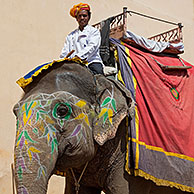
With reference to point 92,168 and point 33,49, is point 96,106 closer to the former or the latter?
point 92,168

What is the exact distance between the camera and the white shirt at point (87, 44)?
3.42m

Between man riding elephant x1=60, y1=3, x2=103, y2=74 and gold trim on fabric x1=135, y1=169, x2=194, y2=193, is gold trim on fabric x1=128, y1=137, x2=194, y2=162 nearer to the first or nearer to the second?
gold trim on fabric x1=135, y1=169, x2=194, y2=193

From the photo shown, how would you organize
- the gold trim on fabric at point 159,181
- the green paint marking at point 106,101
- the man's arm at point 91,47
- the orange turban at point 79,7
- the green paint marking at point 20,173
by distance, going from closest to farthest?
the green paint marking at point 20,173 < the green paint marking at point 106,101 < the gold trim on fabric at point 159,181 < the man's arm at point 91,47 < the orange turban at point 79,7

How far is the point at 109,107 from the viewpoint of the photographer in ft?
10.3

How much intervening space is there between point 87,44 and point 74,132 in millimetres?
911

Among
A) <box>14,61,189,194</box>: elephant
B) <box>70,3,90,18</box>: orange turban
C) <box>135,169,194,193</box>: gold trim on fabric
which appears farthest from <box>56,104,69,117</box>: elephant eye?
<box>70,3,90,18</box>: orange turban

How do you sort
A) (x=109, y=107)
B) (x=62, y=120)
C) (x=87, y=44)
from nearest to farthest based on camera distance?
(x=62, y=120), (x=109, y=107), (x=87, y=44)

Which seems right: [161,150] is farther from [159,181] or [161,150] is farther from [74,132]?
[74,132]

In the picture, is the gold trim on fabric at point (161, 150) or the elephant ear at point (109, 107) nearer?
the elephant ear at point (109, 107)

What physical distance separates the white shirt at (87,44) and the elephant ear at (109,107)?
0.23 m

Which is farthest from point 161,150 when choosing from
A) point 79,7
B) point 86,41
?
point 79,7

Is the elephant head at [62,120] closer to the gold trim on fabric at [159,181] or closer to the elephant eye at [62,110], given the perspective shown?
the elephant eye at [62,110]

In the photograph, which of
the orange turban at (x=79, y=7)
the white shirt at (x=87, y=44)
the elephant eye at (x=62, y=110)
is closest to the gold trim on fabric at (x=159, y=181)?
the elephant eye at (x=62, y=110)

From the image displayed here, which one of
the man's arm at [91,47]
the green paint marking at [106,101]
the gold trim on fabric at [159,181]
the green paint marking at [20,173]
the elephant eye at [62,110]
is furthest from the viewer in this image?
the man's arm at [91,47]
